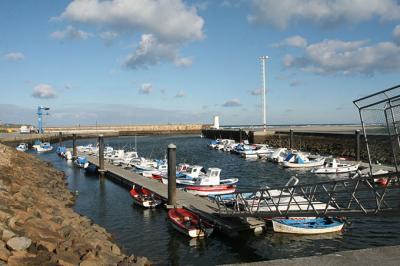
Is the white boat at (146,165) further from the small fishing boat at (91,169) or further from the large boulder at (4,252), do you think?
the large boulder at (4,252)

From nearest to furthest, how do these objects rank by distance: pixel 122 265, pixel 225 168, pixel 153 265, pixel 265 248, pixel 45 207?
pixel 122 265 < pixel 153 265 < pixel 265 248 < pixel 45 207 < pixel 225 168

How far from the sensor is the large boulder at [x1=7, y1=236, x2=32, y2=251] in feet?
42.0

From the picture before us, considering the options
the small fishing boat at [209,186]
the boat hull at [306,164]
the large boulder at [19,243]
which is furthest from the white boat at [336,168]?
the large boulder at [19,243]

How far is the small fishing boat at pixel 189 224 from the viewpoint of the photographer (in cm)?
2181

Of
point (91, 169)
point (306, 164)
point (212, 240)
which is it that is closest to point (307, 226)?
point (212, 240)

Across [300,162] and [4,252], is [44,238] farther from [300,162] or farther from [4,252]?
[300,162]

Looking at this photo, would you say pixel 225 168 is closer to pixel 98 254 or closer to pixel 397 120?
pixel 98 254

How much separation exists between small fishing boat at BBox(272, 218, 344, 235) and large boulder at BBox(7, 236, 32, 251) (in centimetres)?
1291

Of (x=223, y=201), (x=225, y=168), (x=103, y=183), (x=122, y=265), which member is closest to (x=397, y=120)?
(x=122, y=265)

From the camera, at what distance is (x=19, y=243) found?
42.7 ft

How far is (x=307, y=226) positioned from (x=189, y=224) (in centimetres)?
609

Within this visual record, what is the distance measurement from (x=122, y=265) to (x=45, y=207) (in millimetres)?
8749

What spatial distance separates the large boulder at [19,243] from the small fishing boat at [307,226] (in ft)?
42.3

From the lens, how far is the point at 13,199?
1920 centimetres
